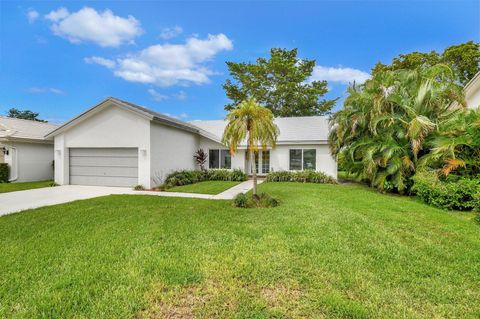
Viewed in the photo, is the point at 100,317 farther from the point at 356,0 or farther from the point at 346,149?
the point at 356,0

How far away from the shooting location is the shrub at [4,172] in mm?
14773

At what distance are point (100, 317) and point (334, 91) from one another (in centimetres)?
3035

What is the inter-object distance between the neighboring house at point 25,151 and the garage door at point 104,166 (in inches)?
138

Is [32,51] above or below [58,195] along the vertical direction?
above

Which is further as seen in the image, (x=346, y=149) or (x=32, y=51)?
(x=32, y=51)

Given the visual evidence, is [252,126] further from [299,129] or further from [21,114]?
[21,114]

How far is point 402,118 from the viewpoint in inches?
426

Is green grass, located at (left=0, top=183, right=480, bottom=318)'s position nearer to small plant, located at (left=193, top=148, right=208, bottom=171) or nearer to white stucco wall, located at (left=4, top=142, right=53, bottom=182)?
small plant, located at (left=193, top=148, right=208, bottom=171)

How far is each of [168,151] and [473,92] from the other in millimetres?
16536

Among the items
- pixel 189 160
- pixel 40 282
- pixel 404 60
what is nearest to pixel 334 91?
pixel 404 60

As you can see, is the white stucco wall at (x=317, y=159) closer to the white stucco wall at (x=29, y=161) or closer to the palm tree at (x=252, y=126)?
the palm tree at (x=252, y=126)

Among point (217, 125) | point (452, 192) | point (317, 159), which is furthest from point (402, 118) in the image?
point (217, 125)

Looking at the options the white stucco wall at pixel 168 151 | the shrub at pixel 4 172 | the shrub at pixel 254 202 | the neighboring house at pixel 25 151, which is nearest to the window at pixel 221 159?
the white stucco wall at pixel 168 151

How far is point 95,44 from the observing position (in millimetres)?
16516
